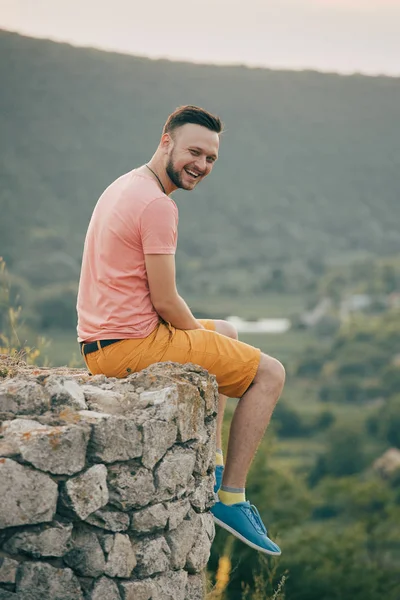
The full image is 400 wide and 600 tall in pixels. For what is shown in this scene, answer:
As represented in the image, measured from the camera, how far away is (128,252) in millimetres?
4074

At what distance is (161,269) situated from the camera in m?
4.00

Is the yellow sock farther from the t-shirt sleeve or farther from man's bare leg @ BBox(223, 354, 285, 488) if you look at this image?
the t-shirt sleeve

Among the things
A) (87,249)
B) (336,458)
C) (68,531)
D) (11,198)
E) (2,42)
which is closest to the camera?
(68,531)

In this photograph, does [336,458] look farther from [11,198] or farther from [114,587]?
[114,587]

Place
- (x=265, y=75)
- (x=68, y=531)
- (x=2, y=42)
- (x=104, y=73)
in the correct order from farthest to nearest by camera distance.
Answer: (x=265, y=75) < (x=104, y=73) < (x=2, y=42) < (x=68, y=531)

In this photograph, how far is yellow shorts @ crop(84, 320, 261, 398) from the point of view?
4.07m

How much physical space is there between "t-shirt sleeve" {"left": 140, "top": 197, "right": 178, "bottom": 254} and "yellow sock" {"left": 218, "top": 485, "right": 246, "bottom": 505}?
1.14 metres

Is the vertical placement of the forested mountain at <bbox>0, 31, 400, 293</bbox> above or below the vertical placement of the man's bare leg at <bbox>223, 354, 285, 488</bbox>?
above

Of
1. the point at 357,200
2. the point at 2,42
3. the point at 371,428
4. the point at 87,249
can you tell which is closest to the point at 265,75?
the point at 357,200

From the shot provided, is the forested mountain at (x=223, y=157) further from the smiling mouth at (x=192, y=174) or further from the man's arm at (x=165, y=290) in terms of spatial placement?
the man's arm at (x=165, y=290)

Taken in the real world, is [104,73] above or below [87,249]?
above

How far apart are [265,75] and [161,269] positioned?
294 ft

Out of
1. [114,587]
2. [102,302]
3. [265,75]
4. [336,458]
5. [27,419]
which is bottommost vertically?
[336,458]

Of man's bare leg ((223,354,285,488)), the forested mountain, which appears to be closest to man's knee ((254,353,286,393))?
man's bare leg ((223,354,285,488))
